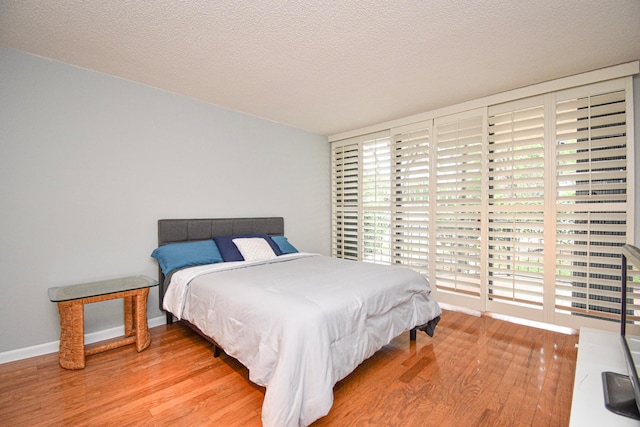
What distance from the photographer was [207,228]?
3182 mm

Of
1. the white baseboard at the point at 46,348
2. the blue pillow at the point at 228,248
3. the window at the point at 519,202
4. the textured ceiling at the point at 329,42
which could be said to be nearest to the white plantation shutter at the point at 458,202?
Answer: the window at the point at 519,202

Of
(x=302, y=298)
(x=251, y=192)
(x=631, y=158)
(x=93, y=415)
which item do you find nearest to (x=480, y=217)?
(x=631, y=158)

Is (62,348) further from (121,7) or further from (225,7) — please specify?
(225,7)

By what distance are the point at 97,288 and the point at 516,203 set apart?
3900 millimetres

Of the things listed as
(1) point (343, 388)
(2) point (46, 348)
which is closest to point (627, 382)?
(1) point (343, 388)

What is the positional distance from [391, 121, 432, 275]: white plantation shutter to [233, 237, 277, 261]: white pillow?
1.73 meters

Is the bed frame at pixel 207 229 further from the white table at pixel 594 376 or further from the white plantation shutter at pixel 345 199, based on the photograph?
the white plantation shutter at pixel 345 199

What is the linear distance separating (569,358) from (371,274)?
1644 millimetres

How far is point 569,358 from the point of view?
7.29ft

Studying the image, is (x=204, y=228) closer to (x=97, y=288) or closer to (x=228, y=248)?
(x=228, y=248)

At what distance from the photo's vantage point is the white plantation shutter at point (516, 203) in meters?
2.80

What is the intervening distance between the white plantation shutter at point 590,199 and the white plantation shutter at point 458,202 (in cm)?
70

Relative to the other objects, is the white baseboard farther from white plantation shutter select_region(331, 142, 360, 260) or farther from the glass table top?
white plantation shutter select_region(331, 142, 360, 260)

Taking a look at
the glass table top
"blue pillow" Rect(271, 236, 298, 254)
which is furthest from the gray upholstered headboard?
the glass table top
